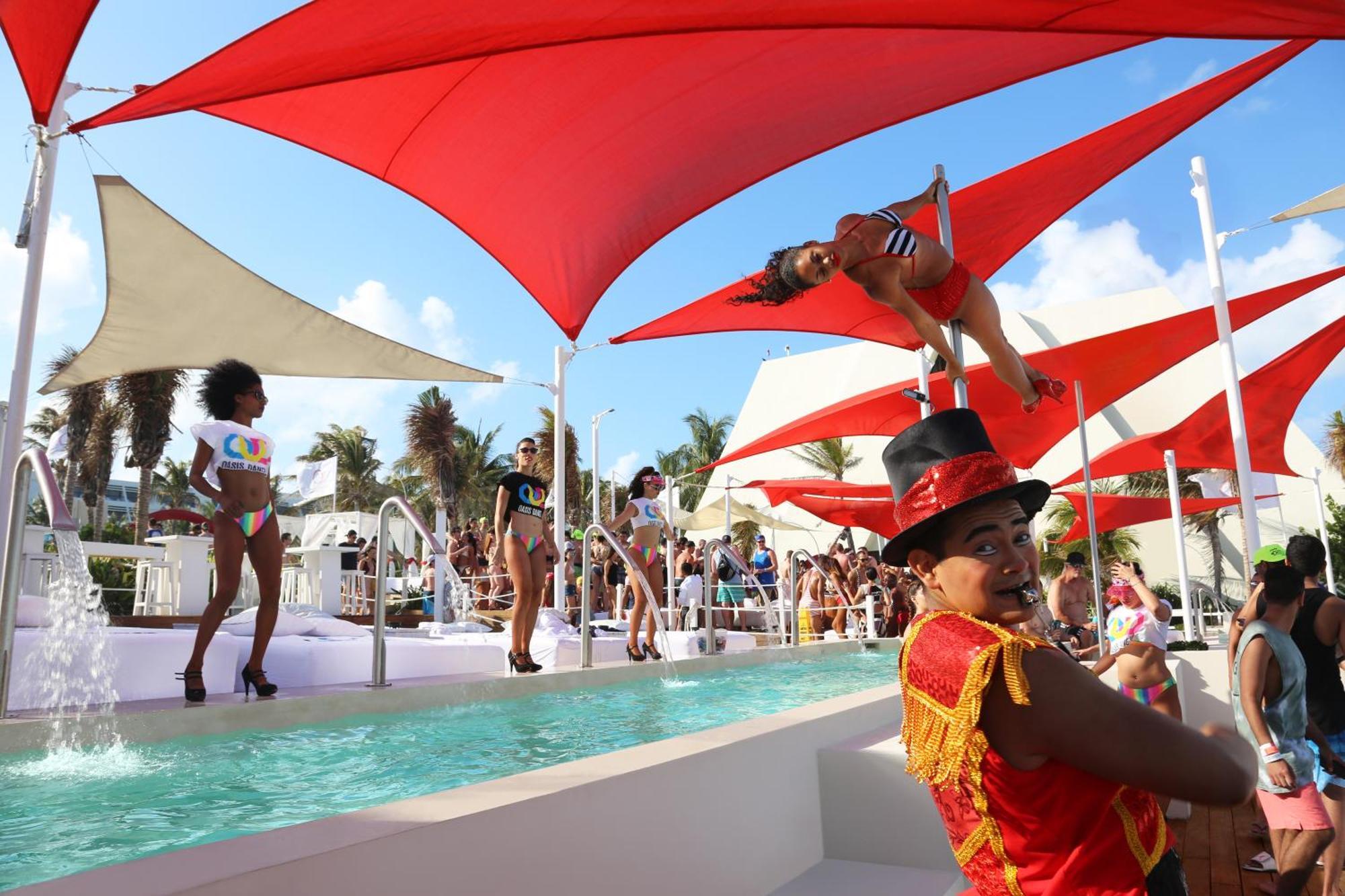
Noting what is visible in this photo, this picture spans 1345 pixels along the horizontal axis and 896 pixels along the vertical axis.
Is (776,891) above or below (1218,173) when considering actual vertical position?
below

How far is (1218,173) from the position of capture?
363 inches

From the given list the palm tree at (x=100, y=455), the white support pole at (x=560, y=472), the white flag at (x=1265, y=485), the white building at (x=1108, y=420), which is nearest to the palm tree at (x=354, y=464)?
the palm tree at (x=100, y=455)

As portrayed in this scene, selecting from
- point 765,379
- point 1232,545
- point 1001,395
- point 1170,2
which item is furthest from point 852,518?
point 765,379

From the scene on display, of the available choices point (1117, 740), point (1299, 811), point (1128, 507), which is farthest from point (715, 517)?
point (1117, 740)

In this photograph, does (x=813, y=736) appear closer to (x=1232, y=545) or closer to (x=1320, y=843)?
(x=1320, y=843)

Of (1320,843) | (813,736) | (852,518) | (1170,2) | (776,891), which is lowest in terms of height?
(1320,843)

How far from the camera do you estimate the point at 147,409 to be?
27422 millimetres

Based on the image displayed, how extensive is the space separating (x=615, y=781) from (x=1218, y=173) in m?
9.99

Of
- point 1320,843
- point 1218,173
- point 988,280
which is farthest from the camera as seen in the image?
point 1218,173

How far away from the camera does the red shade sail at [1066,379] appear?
28.7 ft

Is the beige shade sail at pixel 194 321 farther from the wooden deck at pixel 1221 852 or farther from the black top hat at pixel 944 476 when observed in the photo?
the black top hat at pixel 944 476

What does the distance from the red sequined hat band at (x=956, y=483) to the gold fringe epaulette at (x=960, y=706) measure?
162mm

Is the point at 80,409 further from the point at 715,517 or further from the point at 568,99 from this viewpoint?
the point at 568,99

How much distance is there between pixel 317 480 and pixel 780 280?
46.4 feet
